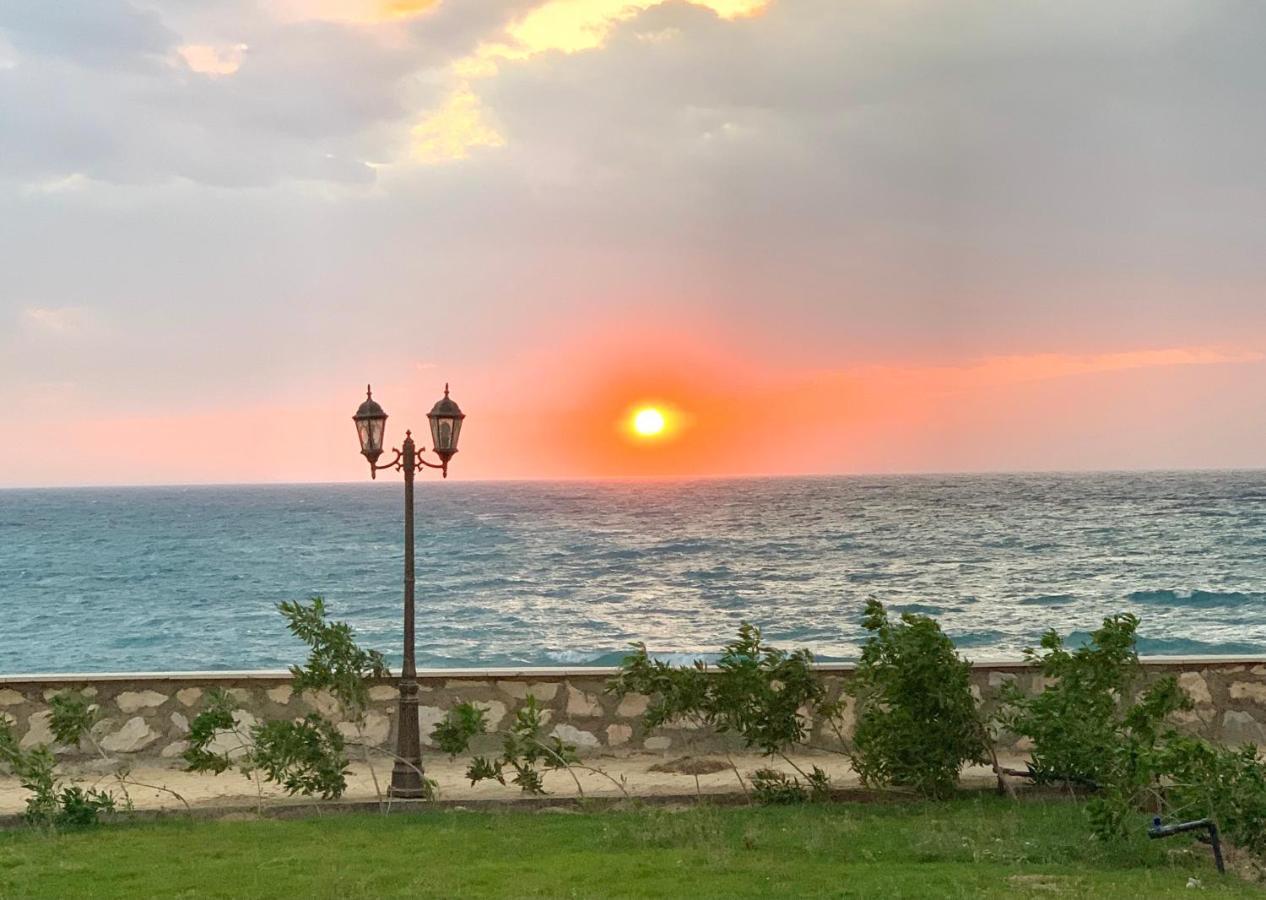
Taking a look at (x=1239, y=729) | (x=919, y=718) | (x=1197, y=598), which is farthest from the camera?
(x=1197, y=598)

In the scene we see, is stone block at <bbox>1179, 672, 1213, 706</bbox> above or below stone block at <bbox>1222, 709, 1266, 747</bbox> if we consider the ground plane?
above

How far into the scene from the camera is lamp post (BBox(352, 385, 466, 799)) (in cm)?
1155

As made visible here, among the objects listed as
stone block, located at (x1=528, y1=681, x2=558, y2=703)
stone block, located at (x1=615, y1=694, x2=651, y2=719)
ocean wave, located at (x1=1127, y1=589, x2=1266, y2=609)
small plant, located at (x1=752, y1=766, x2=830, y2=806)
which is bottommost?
ocean wave, located at (x1=1127, y1=589, x2=1266, y2=609)

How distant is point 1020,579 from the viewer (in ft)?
216

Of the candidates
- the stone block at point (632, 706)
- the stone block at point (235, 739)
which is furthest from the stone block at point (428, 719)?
the stone block at point (632, 706)

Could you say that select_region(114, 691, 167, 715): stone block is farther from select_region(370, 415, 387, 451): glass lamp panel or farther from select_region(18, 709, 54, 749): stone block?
select_region(370, 415, 387, 451): glass lamp panel

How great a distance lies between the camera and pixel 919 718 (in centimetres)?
1103

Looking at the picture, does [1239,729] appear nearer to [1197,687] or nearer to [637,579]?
[1197,687]

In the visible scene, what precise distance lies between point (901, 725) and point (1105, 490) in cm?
13908

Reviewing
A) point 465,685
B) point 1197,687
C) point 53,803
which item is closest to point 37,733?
point 53,803

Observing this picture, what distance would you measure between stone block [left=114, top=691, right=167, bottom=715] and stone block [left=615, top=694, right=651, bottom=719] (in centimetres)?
433

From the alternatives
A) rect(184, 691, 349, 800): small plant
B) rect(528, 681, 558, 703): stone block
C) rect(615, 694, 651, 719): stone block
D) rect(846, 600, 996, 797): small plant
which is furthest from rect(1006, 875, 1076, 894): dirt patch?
rect(184, 691, 349, 800): small plant

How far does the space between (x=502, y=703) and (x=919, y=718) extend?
4.06 meters

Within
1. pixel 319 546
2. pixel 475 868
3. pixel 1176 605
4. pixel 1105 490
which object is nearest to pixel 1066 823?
pixel 475 868
